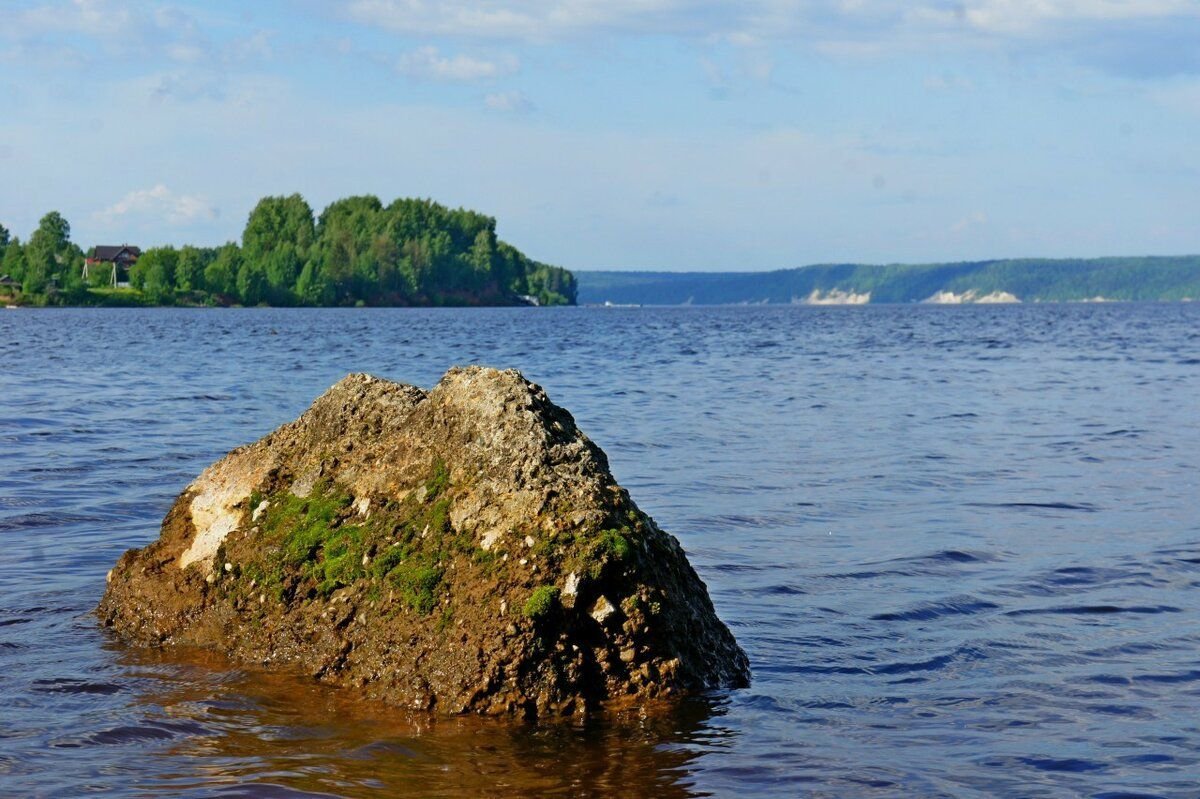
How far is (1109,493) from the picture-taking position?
1455cm

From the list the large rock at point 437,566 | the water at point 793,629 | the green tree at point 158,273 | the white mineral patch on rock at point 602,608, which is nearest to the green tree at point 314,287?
the green tree at point 158,273

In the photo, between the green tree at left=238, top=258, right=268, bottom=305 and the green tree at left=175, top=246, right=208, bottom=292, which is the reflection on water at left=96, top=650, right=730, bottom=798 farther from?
the green tree at left=238, top=258, right=268, bottom=305

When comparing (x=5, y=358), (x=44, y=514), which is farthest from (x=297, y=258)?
(x=44, y=514)

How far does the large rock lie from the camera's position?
22.3 ft

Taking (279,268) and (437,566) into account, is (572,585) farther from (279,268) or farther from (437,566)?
(279,268)

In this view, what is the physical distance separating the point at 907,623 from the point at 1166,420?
16.3 m

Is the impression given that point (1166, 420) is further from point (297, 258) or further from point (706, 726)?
point (297, 258)

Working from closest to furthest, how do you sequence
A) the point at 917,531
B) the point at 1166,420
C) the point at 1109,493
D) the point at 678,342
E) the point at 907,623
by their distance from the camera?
the point at 907,623, the point at 917,531, the point at 1109,493, the point at 1166,420, the point at 678,342

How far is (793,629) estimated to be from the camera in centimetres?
887

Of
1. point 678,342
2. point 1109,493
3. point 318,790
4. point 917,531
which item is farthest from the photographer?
point 678,342

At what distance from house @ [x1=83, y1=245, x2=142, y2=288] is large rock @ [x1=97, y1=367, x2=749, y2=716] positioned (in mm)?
160170

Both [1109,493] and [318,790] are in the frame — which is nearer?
[318,790]

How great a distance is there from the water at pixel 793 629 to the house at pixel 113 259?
148 meters

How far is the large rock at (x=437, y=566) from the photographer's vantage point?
6.80 meters
